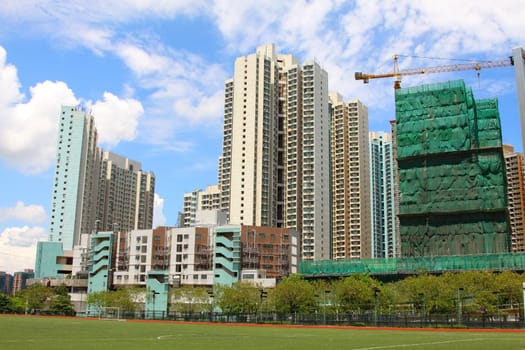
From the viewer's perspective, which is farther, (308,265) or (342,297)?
(308,265)

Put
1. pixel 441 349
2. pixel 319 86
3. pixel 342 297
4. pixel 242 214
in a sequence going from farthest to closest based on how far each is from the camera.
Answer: pixel 319 86
pixel 242 214
pixel 342 297
pixel 441 349

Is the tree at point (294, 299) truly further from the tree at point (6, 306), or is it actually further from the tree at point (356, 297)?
the tree at point (6, 306)

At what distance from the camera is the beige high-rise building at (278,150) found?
176m

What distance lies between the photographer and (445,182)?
13725 cm

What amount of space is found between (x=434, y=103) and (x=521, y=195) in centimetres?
7279

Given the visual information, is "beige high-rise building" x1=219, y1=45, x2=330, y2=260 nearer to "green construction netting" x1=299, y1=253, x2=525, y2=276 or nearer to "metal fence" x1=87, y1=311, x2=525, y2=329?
"green construction netting" x1=299, y1=253, x2=525, y2=276

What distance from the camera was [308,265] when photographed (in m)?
139

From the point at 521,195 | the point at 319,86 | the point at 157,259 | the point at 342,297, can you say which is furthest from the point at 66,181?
the point at 521,195

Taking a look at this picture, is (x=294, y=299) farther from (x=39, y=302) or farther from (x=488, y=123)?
(x=488, y=123)

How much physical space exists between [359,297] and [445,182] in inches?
2143

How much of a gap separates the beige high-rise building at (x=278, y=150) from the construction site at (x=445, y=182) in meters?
38.7

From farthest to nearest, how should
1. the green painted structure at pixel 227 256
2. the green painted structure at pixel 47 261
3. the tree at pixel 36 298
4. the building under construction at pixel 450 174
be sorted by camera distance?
the green painted structure at pixel 47 261
the green painted structure at pixel 227 256
the building under construction at pixel 450 174
the tree at pixel 36 298

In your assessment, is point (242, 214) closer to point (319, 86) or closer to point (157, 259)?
point (157, 259)

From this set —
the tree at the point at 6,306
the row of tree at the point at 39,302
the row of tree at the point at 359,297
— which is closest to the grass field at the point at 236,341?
the row of tree at the point at 359,297
